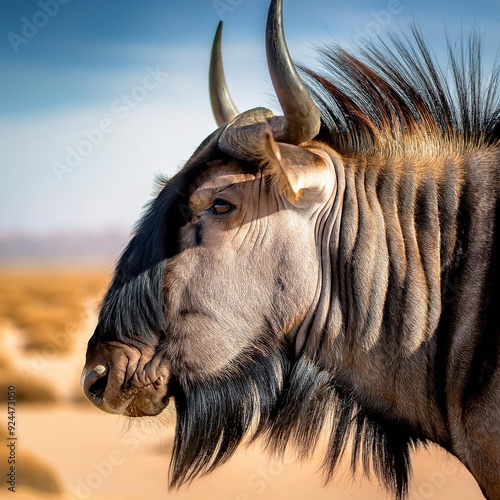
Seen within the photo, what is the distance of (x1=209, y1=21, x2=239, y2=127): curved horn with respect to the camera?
4957mm

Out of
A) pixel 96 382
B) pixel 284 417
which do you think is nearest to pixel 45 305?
pixel 96 382

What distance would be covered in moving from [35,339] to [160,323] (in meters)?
20.2

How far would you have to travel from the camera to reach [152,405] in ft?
13.5

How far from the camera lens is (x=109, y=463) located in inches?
471

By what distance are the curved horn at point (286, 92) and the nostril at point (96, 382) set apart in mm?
1594

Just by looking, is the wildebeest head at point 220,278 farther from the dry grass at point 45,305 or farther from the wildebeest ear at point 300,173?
the dry grass at point 45,305

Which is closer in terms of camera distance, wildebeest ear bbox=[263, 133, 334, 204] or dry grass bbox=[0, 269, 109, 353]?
wildebeest ear bbox=[263, 133, 334, 204]

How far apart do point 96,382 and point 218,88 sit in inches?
83.6

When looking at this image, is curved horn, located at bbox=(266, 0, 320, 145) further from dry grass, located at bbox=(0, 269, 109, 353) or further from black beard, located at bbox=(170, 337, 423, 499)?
dry grass, located at bbox=(0, 269, 109, 353)

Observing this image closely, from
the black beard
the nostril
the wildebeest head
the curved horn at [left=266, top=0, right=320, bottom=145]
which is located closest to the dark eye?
the wildebeest head

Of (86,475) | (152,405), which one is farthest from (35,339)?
(152,405)

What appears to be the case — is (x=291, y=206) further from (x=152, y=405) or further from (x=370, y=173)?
(x=152, y=405)

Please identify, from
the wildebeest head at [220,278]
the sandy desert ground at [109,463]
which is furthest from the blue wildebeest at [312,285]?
the sandy desert ground at [109,463]

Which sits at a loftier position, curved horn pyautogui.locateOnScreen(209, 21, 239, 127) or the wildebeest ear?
curved horn pyautogui.locateOnScreen(209, 21, 239, 127)
